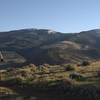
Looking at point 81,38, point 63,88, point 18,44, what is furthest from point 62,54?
point 63,88

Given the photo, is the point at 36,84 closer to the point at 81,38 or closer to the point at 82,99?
the point at 82,99

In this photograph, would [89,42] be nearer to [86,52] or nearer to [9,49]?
[86,52]

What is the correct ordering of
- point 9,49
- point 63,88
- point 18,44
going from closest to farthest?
point 63,88, point 9,49, point 18,44

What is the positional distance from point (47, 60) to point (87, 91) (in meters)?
56.2

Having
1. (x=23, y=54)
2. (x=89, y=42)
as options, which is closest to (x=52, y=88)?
(x=23, y=54)

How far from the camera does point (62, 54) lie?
7356 centimetres

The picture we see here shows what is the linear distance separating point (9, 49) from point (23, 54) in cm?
1487

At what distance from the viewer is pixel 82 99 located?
11953 millimetres

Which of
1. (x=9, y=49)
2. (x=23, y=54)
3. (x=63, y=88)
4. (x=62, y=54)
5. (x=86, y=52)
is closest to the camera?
(x=63, y=88)

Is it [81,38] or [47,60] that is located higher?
[81,38]

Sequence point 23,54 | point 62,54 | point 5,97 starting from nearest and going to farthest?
point 5,97 < point 62,54 < point 23,54

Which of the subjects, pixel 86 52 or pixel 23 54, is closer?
pixel 86 52

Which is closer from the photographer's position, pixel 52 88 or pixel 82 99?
pixel 82 99

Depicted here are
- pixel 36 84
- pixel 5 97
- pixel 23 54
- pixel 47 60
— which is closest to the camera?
pixel 5 97
